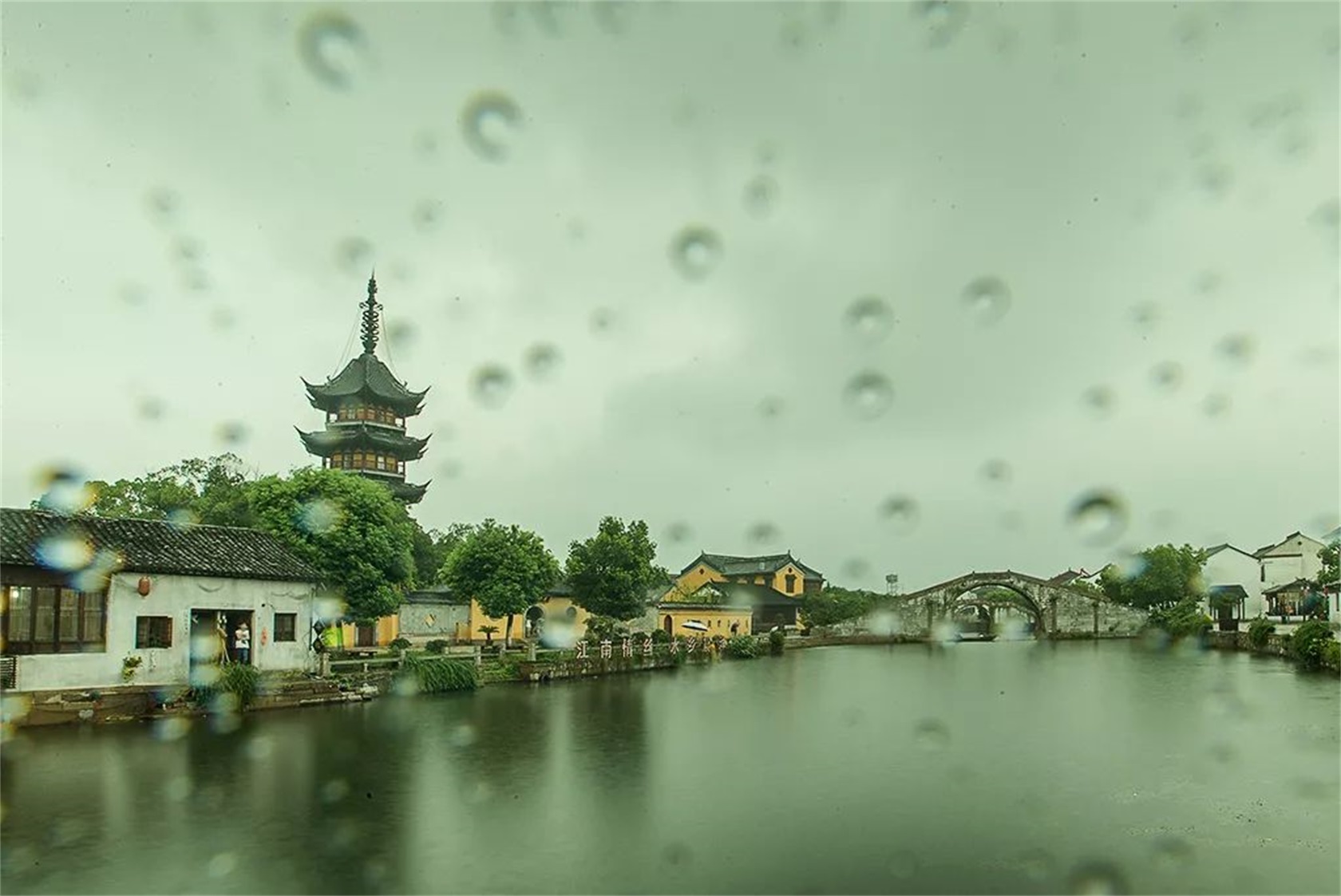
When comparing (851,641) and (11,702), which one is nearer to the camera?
(11,702)

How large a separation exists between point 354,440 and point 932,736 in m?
39.3

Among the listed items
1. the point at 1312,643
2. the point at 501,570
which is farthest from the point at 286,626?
the point at 1312,643

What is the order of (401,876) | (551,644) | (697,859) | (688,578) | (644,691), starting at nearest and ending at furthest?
(401,876), (697,859), (644,691), (551,644), (688,578)

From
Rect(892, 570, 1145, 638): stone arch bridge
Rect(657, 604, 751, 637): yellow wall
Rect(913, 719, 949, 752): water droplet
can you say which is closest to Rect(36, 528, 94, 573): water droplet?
Rect(913, 719, 949, 752): water droplet

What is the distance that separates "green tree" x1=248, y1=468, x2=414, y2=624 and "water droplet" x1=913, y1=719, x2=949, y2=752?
15.7 metres

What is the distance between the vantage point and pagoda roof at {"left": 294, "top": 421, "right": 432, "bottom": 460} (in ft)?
164

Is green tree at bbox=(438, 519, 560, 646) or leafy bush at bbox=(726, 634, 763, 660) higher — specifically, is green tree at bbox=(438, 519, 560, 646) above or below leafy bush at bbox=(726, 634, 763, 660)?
above

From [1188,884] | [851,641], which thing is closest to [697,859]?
[1188,884]

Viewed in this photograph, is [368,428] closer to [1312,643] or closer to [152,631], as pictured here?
[152,631]

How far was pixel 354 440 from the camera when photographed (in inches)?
1973

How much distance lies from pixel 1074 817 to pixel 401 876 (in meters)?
8.27

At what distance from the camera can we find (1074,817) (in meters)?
11.6

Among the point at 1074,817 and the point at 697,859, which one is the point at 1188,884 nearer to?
the point at 1074,817

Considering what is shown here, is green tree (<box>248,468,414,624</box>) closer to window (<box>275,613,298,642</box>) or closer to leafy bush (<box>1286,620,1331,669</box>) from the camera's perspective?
window (<box>275,613,298,642</box>)
